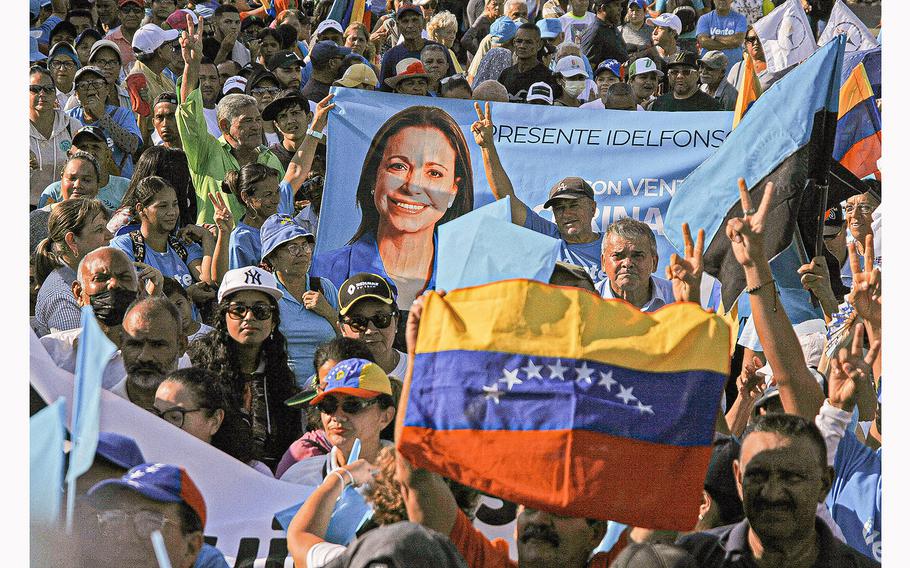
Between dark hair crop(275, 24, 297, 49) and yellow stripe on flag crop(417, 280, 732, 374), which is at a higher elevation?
dark hair crop(275, 24, 297, 49)

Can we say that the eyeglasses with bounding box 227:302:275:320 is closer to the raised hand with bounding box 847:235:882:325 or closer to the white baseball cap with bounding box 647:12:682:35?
the raised hand with bounding box 847:235:882:325

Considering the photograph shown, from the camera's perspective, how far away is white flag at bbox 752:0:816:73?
33.0ft

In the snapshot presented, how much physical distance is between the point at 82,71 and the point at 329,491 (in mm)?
5132

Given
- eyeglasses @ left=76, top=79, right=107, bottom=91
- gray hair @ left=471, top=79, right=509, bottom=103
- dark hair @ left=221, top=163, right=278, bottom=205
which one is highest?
gray hair @ left=471, top=79, right=509, bottom=103

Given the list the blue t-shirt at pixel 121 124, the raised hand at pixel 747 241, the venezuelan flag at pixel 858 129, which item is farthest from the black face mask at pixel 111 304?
the venezuelan flag at pixel 858 129

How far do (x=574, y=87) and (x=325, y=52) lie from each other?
168 centimetres

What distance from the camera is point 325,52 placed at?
31.4ft

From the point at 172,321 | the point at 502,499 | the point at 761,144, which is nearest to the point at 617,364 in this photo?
the point at 502,499

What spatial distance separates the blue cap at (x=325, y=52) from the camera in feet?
31.4

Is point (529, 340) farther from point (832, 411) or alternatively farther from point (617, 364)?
point (832, 411)

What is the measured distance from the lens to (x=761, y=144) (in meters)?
6.65

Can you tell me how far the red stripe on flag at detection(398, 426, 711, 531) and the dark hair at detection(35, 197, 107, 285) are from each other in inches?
104

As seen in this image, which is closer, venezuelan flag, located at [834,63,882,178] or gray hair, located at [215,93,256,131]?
venezuelan flag, located at [834,63,882,178]

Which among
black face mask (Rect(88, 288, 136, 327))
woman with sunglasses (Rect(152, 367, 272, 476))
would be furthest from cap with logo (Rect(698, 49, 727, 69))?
woman with sunglasses (Rect(152, 367, 272, 476))
